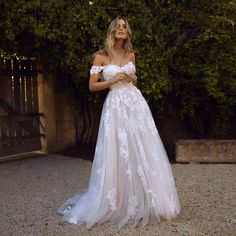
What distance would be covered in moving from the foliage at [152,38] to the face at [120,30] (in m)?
2.76

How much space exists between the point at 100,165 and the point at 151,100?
12.0ft

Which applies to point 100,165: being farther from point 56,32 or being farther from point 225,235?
point 56,32

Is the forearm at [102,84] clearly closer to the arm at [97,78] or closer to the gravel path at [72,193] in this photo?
the arm at [97,78]

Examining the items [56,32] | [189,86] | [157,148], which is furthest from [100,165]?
[189,86]

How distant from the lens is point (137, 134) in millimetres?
3996

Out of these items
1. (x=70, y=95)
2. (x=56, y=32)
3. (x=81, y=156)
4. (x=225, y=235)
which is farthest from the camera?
(x=70, y=95)

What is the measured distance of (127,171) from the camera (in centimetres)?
391

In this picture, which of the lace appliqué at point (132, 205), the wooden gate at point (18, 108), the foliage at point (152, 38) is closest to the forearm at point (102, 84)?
the lace appliqué at point (132, 205)

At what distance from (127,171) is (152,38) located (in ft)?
11.8

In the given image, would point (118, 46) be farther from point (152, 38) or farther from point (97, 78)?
point (152, 38)

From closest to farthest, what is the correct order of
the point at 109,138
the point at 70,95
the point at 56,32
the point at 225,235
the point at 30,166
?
the point at 225,235
the point at 109,138
the point at 56,32
the point at 30,166
the point at 70,95

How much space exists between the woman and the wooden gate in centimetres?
400

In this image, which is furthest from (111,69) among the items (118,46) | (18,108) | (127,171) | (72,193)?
(18,108)

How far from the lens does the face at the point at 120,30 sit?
396 centimetres
